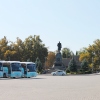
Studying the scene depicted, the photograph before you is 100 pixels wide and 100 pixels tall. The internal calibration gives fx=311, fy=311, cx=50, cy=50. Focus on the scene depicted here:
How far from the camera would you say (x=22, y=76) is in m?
47.6

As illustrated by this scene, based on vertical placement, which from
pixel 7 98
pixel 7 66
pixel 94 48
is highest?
pixel 94 48

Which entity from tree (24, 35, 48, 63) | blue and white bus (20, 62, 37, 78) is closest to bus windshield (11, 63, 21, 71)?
blue and white bus (20, 62, 37, 78)

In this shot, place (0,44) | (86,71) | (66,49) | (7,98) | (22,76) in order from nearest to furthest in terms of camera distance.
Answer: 1. (7,98)
2. (22,76)
3. (86,71)
4. (0,44)
5. (66,49)

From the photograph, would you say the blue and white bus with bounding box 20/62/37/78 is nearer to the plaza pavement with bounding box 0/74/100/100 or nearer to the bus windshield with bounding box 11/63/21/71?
the bus windshield with bounding box 11/63/21/71

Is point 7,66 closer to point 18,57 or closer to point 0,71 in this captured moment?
point 0,71

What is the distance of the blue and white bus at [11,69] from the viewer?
44156 millimetres

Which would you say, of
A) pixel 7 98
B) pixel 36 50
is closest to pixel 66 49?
pixel 36 50

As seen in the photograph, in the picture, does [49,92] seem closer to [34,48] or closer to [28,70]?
[28,70]

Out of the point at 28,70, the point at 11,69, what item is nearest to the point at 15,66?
the point at 11,69

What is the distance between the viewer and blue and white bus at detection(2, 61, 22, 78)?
44156 mm

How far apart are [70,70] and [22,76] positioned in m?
36.1

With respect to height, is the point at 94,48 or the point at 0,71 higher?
the point at 94,48

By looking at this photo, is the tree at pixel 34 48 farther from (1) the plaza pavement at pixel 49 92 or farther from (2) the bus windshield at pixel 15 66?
(1) the plaza pavement at pixel 49 92

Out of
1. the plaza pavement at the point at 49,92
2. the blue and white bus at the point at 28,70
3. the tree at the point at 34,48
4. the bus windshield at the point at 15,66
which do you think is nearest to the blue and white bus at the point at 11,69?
the bus windshield at the point at 15,66
